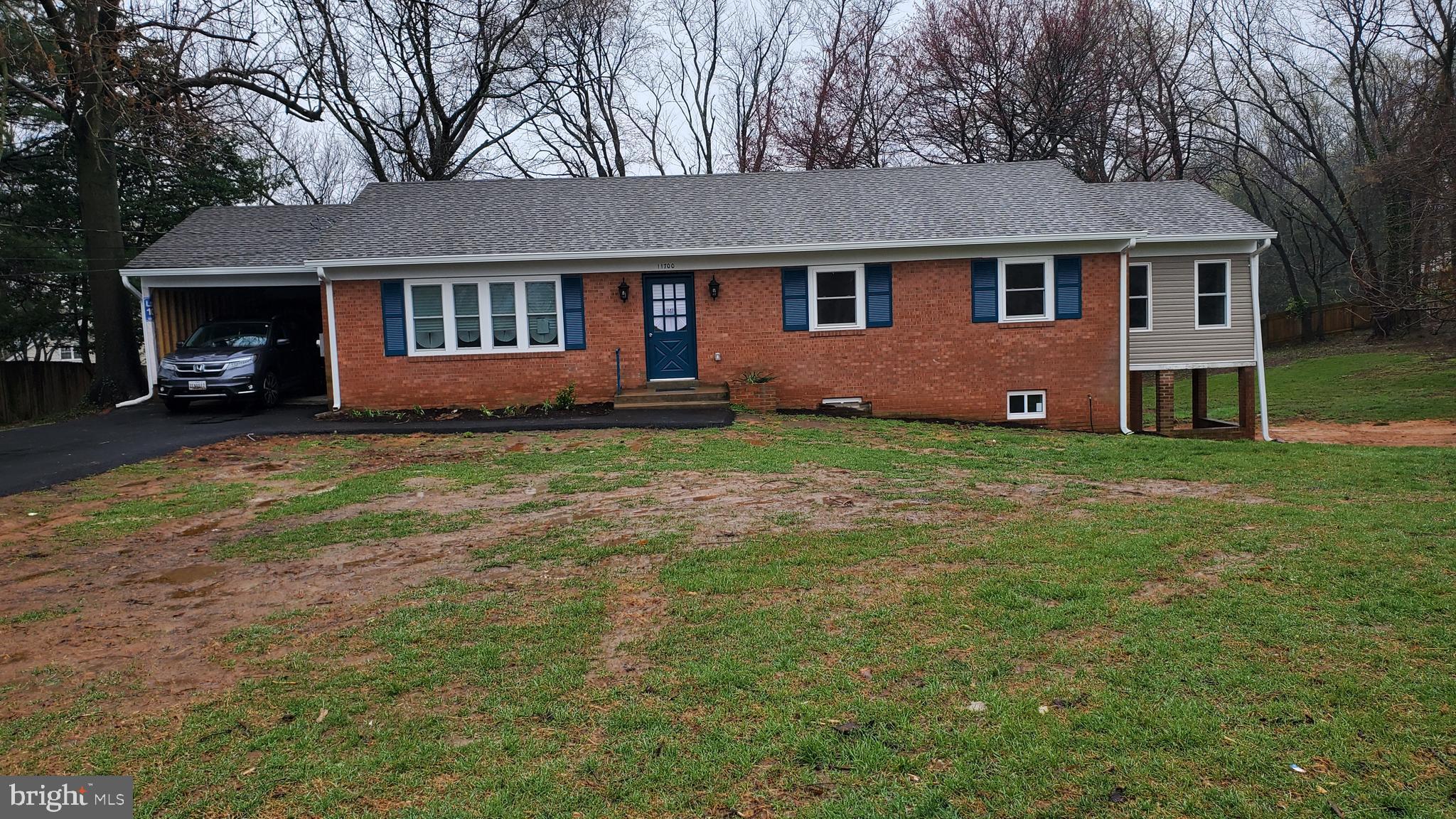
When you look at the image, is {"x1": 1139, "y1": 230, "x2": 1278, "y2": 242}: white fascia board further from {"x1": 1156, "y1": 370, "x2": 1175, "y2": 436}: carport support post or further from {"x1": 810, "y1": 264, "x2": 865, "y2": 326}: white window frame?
{"x1": 810, "y1": 264, "x2": 865, "y2": 326}: white window frame

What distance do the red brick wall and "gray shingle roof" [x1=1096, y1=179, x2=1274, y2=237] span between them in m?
1.53

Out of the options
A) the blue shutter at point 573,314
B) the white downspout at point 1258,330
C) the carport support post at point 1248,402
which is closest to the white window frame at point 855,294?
the blue shutter at point 573,314

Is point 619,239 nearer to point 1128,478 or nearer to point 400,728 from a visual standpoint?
point 1128,478

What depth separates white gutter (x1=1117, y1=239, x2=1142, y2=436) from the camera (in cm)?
1501

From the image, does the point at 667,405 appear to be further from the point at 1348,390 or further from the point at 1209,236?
the point at 1348,390

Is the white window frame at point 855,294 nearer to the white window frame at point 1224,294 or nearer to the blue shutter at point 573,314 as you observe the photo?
the blue shutter at point 573,314

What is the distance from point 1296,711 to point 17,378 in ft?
87.3

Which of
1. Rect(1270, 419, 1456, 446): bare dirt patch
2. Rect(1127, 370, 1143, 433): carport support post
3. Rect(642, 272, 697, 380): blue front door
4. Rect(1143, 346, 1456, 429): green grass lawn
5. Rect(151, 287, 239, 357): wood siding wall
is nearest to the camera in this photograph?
Rect(1270, 419, 1456, 446): bare dirt patch

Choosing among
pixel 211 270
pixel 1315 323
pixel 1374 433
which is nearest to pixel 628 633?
pixel 211 270

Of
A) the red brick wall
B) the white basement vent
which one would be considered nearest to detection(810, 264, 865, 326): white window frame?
the red brick wall

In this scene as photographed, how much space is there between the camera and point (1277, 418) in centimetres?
1953

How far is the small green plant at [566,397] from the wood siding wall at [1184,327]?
33.2 feet

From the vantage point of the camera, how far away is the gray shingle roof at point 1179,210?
15.1 metres

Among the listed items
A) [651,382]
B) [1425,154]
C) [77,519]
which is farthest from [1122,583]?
[1425,154]
